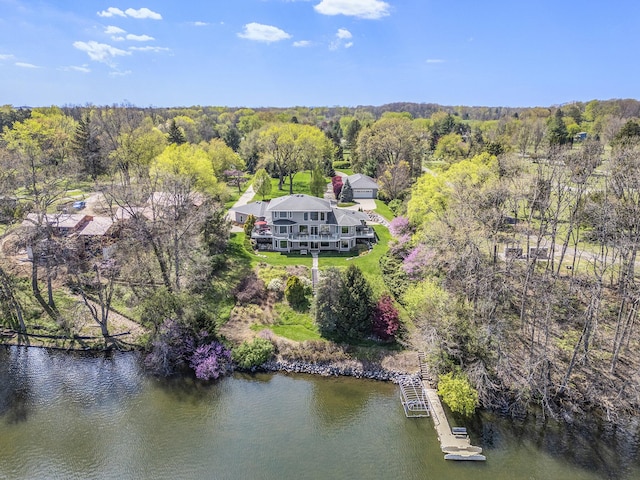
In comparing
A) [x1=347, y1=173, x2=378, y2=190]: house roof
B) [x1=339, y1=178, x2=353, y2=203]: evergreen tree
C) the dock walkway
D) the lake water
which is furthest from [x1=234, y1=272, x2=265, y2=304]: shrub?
[x1=347, y1=173, x2=378, y2=190]: house roof

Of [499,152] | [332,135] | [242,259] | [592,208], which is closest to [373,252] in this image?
[242,259]

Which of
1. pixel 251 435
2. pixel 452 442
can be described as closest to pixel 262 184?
pixel 251 435

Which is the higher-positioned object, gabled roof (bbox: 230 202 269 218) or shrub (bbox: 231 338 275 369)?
gabled roof (bbox: 230 202 269 218)

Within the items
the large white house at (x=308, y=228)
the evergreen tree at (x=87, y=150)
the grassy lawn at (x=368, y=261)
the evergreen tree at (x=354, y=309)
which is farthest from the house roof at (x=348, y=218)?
the evergreen tree at (x=87, y=150)

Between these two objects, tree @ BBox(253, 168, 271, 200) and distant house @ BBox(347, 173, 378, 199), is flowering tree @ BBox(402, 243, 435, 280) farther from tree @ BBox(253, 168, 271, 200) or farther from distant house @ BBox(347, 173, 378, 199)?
tree @ BBox(253, 168, 271, 200)

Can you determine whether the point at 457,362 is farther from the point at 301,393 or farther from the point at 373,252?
the point at 373,252

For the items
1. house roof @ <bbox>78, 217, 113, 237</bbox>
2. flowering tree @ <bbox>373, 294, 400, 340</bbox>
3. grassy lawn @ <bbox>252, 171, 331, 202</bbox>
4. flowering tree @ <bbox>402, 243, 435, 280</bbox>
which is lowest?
flowering tree @ <bbox>373, 294, 400, 340</bbox>

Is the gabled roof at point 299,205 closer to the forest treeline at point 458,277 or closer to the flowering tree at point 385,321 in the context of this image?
the forest treeline at point 458,277
